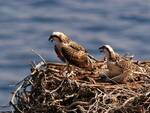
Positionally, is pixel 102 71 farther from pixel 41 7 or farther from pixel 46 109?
pixel 41 7

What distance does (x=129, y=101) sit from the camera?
998 centimetres

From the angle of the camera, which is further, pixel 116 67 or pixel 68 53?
pixel 68 53

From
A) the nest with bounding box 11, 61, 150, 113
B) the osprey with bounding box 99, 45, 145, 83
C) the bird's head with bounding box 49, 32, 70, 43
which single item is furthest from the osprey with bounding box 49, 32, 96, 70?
the osprey with bounding box 99, 45, 145, 83

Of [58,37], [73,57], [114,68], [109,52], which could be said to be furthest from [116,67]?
[58,37]

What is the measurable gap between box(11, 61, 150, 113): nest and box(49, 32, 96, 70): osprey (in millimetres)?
141

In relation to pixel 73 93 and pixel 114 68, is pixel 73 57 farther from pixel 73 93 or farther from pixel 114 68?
pixel 73 93

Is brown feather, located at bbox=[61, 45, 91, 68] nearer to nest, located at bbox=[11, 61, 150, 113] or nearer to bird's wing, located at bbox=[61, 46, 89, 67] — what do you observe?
bird's wing, located at bbox=[61, 46, 89, 67]

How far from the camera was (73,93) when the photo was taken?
10219 millimetres

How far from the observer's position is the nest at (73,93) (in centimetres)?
995

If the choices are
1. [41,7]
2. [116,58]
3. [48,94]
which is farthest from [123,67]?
[41,7]

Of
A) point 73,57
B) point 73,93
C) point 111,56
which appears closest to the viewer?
point 73,93

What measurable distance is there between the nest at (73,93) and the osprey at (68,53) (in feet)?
0.46

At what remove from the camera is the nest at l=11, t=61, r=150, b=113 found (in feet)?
32.6

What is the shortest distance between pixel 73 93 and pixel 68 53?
29.3 inches
